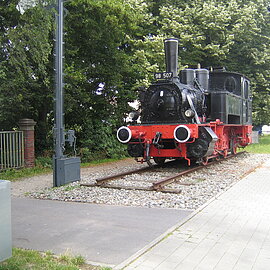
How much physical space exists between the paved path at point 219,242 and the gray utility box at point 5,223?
1.36 m

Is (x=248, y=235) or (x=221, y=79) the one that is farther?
(x=221, y=79)

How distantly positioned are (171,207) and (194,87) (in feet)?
25.0

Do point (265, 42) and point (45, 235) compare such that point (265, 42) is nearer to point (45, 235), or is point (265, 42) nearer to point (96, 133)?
point (96, 133)

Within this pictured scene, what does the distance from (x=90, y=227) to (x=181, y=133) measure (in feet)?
19.0

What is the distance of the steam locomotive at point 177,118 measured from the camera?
36.0ft

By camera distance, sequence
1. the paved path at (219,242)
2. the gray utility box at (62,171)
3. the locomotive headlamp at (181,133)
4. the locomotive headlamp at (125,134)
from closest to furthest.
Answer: the paved path at (219,242)
the gray utility box at (62,171)
the locomotive headlamp at (181,133)
the locomotive headlamp at (125,134)

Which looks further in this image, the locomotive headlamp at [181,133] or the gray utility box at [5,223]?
the locomotive headlamp at [181,133]

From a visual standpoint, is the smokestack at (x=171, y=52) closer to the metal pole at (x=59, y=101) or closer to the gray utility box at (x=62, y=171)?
the metal pole at (x=59, y=101)

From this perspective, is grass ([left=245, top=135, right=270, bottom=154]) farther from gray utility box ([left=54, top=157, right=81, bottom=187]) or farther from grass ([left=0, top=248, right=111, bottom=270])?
grass ([left=0, top=248, right=111, bottom=270])

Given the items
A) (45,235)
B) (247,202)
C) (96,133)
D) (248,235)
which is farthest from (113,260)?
(96,133)

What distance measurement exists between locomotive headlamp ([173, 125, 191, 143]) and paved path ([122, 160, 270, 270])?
3.67 metres

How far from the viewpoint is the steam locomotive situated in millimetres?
10980

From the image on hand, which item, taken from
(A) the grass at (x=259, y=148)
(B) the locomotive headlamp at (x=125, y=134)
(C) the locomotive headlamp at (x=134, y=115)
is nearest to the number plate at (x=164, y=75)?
(C) the locomotive headlamp at (x=134, y=115)

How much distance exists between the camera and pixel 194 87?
1327cm
